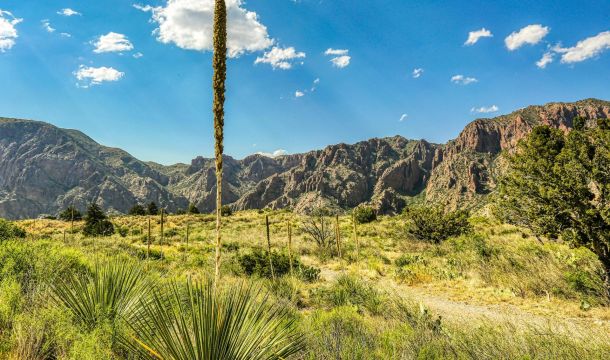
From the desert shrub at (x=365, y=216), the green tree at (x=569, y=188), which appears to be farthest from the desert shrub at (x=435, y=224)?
the desert shrub at (x=365, y=216)

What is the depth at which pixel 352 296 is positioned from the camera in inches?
344

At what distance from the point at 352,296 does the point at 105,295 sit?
641 cm

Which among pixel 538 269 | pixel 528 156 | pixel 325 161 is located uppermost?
pixel 325 161

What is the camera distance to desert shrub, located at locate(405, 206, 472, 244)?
74.6 feet

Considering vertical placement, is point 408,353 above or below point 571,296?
above

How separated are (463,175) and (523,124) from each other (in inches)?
1225

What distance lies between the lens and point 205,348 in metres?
2.22

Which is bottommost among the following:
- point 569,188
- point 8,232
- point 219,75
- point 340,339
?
point 340,339

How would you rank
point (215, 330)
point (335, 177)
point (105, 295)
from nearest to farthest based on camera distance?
point (215, 330), point (105, 295), point (335, 177)

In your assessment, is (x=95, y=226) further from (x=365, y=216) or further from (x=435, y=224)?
(x=435, y=224)

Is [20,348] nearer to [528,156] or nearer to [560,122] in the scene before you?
[528,156]

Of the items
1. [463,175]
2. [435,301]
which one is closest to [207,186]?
[463,175]

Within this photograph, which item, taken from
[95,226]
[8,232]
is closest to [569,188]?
[8,232]

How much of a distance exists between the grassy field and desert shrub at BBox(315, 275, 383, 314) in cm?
3
